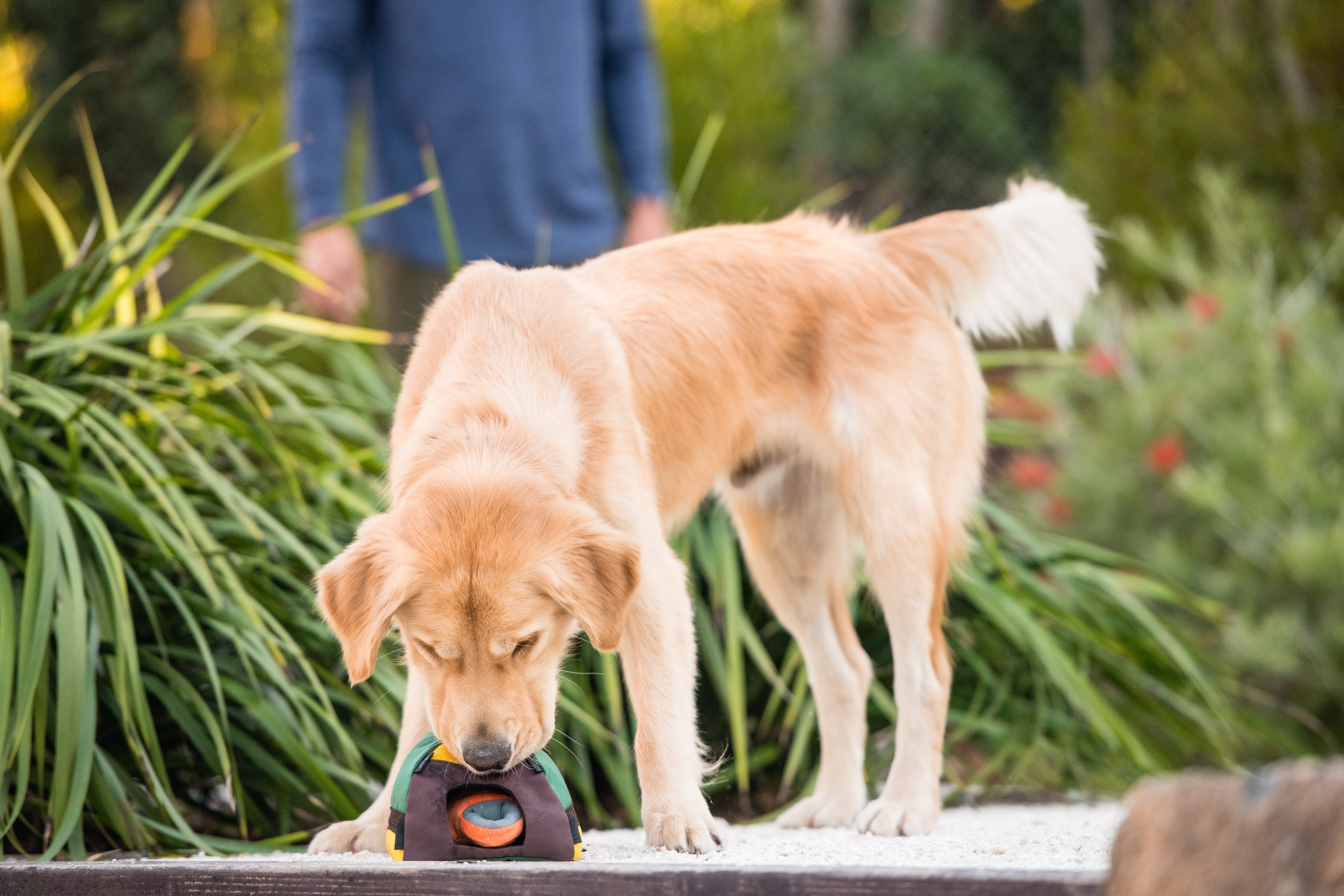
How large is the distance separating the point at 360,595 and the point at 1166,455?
367 cm

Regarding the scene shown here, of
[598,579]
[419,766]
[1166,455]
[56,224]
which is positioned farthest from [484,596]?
[1166,455]

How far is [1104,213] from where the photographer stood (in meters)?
6.51

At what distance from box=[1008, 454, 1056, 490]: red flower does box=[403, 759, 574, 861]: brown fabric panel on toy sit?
12.2 ft

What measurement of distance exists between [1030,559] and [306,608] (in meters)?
2.02

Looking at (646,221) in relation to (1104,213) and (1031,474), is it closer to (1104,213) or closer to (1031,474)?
(1031,474)

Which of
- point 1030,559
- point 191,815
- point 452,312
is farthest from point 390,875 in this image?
point 1030,559

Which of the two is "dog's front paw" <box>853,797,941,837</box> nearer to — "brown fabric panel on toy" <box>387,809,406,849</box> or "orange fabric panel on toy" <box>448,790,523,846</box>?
"orange fabric panel on toy" <box>448,790,523,846</box>

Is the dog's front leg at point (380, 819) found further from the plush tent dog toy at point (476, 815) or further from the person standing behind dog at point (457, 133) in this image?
the person standing behind dog at point (457, 133)

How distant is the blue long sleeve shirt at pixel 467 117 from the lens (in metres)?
3.72

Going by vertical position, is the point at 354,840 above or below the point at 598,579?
below

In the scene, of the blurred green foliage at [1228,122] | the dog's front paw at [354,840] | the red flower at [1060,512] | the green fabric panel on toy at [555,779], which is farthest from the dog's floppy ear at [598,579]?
the blurred green foliage at [1228,122]

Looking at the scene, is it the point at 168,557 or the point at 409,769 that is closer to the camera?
the point at 409,769

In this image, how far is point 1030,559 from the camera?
3.67 m

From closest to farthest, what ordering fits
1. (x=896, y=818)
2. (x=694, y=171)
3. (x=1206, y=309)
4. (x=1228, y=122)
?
(x=896, y=818) < (x=694, y=171) < (x=1206, y=309) < (x=1228, y=122)
